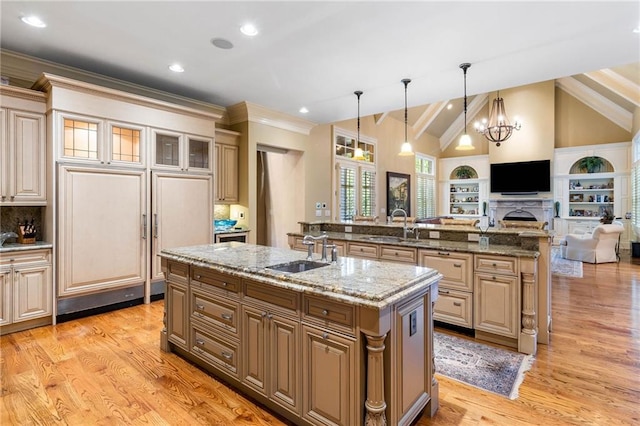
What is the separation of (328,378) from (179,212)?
3546 mm

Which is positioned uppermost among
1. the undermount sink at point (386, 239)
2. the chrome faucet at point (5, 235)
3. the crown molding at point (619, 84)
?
the crown molding at point (619, 84)

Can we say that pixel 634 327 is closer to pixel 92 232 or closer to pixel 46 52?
pixel 92 232

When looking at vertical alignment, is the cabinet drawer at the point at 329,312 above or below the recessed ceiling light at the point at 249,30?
below

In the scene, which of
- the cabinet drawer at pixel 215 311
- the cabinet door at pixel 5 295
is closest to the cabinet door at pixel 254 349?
the cabinet drawer at pixel 215 311

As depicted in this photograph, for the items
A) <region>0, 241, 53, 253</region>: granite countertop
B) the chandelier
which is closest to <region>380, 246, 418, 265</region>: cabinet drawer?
<region>0, 241, 53, 253</region>: granite countertop

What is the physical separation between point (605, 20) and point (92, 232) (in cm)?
559

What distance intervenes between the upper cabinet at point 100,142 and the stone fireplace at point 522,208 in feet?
32.7

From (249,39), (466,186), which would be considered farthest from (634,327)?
(466,186)

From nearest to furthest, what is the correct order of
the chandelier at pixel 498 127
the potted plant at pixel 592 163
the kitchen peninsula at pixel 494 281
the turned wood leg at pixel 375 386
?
the turned wood leg at pixel 375 386, the kitchen peninsula at pixel 494 281, the chandelier at pixel 498 127, the potted plant at pixel 592 163

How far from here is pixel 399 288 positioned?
1725mm

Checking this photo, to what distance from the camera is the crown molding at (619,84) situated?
7439 millimetres

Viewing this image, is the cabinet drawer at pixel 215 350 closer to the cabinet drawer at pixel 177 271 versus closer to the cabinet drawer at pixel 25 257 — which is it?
the cabinet drawer at pixel 177 271

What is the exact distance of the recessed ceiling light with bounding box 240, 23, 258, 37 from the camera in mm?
3102

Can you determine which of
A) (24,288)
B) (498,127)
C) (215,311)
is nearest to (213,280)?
(215,311)
